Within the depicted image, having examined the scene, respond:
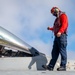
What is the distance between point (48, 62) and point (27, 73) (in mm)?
1364

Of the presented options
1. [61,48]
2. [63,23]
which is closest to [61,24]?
[63,23]

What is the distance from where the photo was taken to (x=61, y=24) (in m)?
8.52

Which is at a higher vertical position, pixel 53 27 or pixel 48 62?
pixel 53 27

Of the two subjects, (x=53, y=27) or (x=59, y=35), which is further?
(x=53, y=27)

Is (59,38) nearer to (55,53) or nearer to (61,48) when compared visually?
(61,48)

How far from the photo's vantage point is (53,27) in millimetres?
8875

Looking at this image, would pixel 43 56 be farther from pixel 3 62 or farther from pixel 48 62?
pixel 3 62

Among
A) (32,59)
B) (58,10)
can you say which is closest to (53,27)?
(58,10)

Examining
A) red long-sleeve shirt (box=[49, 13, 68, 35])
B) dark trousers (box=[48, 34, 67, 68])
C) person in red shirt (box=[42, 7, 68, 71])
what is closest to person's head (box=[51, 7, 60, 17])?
person in red shirt (box=[42, 7, 68, 71])

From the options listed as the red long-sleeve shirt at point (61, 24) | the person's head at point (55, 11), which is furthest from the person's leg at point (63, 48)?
the person's head at point (55, 11)

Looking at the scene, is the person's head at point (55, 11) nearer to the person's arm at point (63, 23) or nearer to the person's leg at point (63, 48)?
the person's arm at point (63, 23)

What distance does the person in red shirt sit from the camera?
330 inches

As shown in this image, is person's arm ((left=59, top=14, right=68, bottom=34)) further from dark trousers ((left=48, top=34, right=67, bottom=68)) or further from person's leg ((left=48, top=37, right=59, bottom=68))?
person's leg ((left=48, top=37, right=59, bottom=68))

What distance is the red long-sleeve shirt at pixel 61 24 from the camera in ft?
27.3
